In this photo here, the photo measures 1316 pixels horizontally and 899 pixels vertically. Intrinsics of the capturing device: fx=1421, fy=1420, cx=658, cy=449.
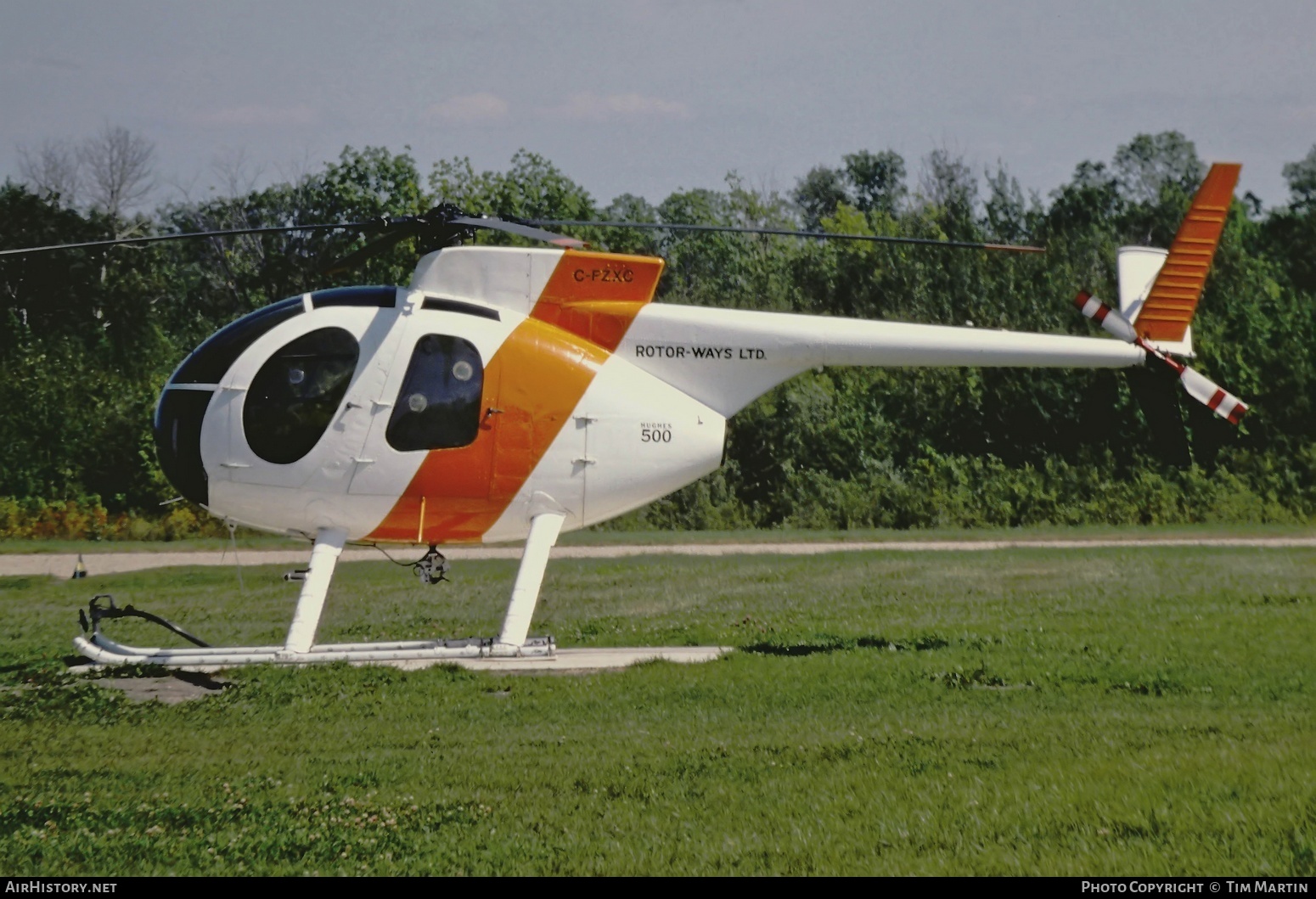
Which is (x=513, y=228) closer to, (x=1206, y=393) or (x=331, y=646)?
(x=331, y=646)

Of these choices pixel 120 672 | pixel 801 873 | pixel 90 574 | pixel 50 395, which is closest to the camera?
pixel 801 873

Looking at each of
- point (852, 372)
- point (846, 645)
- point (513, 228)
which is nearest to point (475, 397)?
point (513, 228)

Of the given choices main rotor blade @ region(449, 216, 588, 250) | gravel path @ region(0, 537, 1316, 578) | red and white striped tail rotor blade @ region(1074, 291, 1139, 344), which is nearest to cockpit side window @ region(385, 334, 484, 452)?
main rotor blade @ region(449, 216, 588, 250)

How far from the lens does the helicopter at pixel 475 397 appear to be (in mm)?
13055

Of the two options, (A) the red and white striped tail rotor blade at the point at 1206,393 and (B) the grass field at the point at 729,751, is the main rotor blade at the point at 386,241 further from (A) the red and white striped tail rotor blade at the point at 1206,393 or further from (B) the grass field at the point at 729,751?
(A) the red and white striped tail rotor blade at the point at 1206,393

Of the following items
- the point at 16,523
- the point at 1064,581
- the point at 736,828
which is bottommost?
the point at 16,523

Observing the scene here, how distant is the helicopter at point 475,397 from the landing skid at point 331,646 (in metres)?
0.02

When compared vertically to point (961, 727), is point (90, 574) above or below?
below

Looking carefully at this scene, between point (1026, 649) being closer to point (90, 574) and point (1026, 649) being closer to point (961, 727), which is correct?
point (961, 727)

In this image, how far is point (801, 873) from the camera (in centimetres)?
706

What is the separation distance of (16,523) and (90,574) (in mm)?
7465

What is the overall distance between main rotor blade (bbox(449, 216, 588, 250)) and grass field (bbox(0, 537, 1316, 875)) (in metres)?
3.88

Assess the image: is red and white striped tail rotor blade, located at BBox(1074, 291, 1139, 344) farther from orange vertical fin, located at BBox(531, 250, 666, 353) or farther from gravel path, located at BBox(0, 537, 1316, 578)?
gravel path, located at BBox(0, 537, 1316, 578)

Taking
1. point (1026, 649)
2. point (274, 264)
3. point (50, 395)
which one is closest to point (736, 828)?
point (1026, 649)
